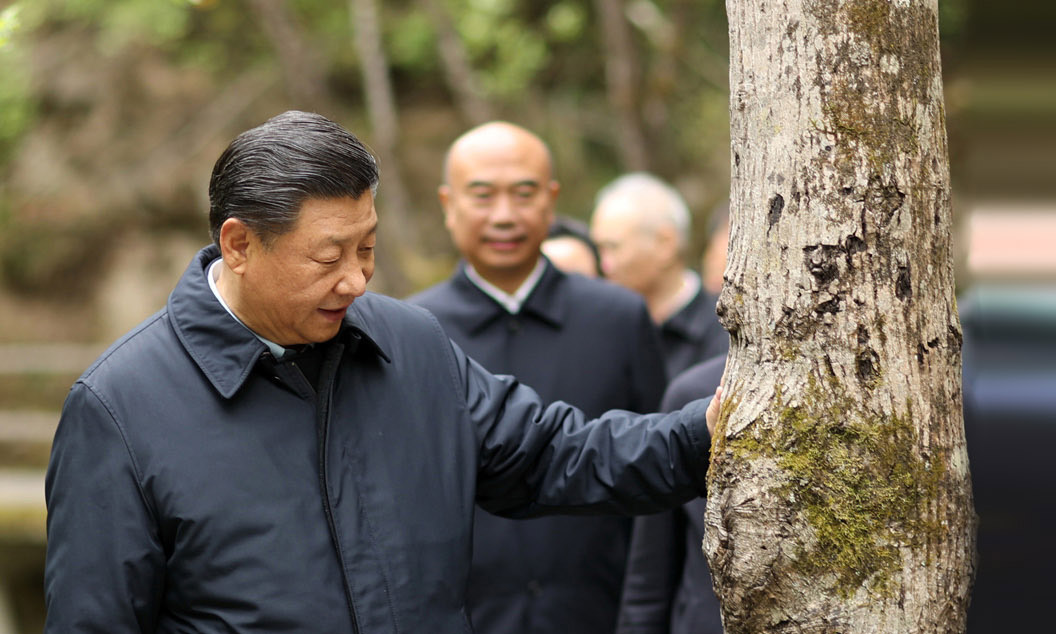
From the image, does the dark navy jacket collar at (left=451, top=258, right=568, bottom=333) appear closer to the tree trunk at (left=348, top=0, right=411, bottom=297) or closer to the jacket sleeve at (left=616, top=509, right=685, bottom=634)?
the jacket sleeve at (left=616, top=509, right=685, bottom=634)

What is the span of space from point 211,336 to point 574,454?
90 cm

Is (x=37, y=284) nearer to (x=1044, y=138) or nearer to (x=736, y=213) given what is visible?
(x=736, y=213)

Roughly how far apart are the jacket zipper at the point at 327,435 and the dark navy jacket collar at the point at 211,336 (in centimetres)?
16

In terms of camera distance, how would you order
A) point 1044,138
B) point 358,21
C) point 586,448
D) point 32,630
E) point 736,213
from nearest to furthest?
point 1044,138
point 736,213
point 586,448
point 358,21
point 32,630

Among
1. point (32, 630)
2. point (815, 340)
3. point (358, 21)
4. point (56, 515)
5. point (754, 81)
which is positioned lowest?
point (32, 630)

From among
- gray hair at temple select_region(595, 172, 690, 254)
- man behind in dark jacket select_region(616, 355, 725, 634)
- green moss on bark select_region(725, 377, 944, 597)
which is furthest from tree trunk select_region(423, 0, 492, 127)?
green moss on bark select_region(725, 377, 944, 597)

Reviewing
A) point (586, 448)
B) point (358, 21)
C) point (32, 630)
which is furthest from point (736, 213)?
point (32, 630)

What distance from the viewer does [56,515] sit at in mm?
2236

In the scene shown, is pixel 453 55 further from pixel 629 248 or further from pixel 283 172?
pixel 283 172

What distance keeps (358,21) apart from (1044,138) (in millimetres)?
9370

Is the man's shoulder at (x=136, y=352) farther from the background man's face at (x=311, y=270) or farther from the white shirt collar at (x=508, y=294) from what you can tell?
the white shirt collar at (x=508, y=294)

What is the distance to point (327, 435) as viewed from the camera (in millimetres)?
2412

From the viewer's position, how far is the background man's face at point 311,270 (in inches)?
93.3

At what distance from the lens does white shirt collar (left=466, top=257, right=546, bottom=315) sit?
392cm
